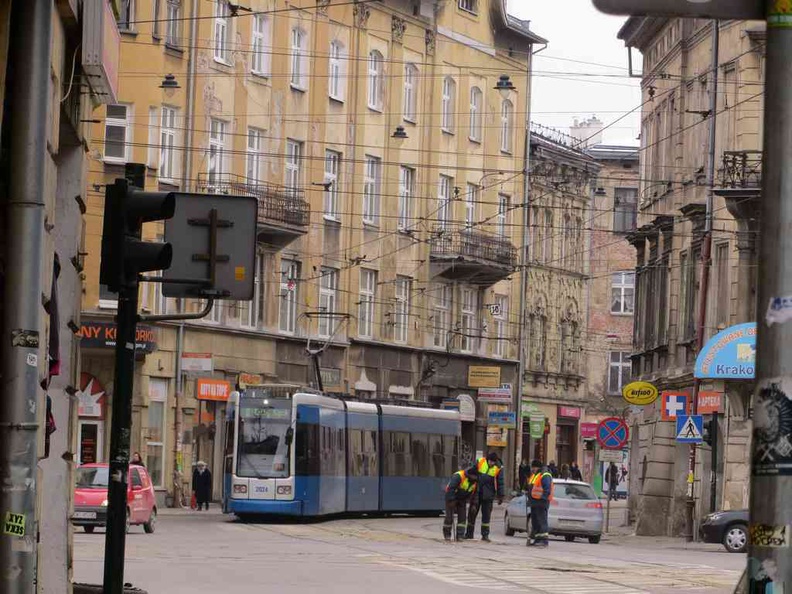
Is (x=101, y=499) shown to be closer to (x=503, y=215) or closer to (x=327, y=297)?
(x=327, y=297)

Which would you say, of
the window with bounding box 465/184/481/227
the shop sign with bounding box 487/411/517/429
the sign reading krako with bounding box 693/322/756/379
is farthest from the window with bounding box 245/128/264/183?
the sign reading krako with bounding box 693/322/756/379

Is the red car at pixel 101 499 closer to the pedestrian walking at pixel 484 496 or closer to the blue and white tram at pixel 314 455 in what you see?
the blue and white tram at pixel 314 455

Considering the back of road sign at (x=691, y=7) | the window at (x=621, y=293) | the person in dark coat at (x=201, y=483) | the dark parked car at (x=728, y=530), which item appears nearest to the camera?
the back of road sign at (x=691, y=7)

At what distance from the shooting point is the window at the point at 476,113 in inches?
2581

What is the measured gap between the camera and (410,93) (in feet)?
205

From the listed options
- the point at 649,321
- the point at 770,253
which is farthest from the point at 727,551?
the point at 770,253

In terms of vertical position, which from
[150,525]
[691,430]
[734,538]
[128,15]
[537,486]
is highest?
[128,15]

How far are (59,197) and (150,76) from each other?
1436 inches

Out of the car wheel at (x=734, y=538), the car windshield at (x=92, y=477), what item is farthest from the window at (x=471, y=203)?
the car windshield at (x=92, y=477)

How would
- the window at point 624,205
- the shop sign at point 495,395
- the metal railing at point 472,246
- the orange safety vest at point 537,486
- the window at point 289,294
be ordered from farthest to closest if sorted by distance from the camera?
the window at point 624,205 < the shop sign at point 495,395 < the metal railing at point 472,246 < the window at point 289,294 < the orange safety vest at point 537,486

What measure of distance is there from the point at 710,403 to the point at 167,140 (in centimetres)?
1726

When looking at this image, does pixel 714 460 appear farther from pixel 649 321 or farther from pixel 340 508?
pixel 649 321

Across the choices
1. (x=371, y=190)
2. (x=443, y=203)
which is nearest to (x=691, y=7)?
(x=371, y=190)

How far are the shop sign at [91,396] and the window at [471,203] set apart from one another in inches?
753
